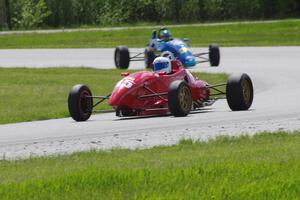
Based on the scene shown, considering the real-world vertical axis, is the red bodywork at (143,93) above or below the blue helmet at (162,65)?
below

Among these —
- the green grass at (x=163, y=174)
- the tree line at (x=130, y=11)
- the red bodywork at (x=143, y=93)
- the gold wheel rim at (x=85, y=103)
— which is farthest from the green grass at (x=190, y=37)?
the green grass at (x=163, y=174)

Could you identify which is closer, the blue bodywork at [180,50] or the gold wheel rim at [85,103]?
the gold wheel rim at [85,103]

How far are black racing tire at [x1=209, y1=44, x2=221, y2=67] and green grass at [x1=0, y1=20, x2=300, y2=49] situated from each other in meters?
11.6

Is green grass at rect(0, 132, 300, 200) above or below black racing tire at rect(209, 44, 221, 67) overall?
above

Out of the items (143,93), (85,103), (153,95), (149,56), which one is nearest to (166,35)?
(149,56)

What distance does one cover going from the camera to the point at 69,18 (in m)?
79.6

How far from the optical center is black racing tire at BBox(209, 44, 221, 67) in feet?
105

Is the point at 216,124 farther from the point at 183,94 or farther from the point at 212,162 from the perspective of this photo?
the point at 212,162

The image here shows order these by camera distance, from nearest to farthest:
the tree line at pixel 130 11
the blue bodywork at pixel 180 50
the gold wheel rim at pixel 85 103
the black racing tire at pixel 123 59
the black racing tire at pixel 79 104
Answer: the black racing tire at pixel 79 104, the gold wheel rim at pixel 85 103, the blue bodywork at pixel 180 50, the black racing tire at pixel 123 59, the tree line at pixel 130 11

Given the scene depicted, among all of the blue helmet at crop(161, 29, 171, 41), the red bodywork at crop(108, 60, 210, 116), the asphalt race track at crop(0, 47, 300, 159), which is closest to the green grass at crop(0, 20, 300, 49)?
the blue helmet at crop(161, 29, 171, 41)

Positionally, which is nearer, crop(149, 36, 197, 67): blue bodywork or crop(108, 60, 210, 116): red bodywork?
crop(108, 60, 210, 116): red bodywork

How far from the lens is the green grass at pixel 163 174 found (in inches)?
331

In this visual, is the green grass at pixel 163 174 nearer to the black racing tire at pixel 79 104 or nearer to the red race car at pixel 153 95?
the red race car at pixel 153 95

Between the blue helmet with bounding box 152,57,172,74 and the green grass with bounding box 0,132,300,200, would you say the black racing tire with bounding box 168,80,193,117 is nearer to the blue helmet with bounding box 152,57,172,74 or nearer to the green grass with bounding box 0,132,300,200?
the blue helmet with bounding box 152,57,172,74
